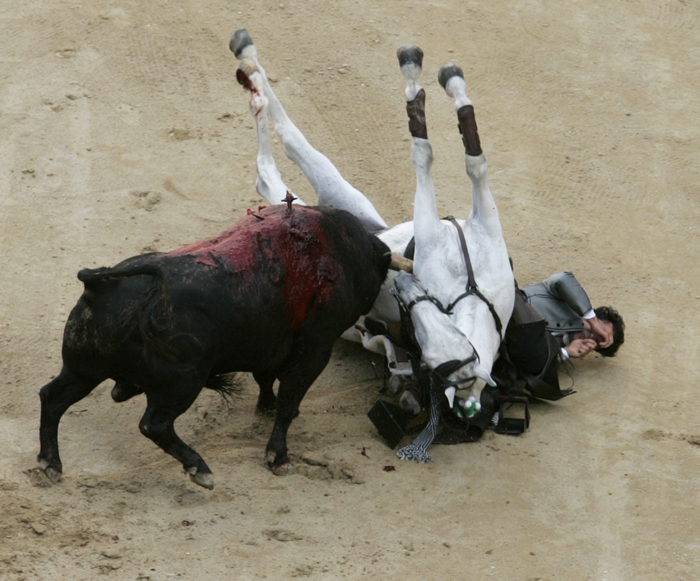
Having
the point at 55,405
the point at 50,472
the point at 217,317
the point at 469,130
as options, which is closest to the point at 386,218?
the point at 469,130

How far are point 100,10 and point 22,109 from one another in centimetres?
164

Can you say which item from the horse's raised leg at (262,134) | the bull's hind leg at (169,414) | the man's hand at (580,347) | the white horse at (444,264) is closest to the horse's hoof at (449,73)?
Result: the white horse at (444,264)

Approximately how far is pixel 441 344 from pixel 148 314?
5.48ft

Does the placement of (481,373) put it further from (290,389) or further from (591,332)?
(591,332)

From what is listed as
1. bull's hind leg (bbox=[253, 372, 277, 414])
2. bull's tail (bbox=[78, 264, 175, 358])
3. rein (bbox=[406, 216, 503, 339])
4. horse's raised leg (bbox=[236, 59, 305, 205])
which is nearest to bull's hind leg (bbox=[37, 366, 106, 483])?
bull's tail (bbox=[78, 264, 175, 358])

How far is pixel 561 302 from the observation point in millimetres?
6840

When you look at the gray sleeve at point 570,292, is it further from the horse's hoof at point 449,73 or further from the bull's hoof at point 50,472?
the bull's hoof at point 50,472

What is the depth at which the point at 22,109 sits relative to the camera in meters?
8.45

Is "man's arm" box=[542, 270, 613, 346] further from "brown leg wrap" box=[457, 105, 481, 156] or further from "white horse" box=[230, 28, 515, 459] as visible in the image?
"brown leg wrap" box=[457, 105, 481, 156]

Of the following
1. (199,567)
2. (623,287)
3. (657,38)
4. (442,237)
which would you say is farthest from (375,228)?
(657,38)

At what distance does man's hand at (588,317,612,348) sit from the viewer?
6.64 m

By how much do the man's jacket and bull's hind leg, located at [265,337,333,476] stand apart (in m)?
1.89

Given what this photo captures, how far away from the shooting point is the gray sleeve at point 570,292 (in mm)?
6660

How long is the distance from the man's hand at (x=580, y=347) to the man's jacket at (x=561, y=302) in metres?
0.09
